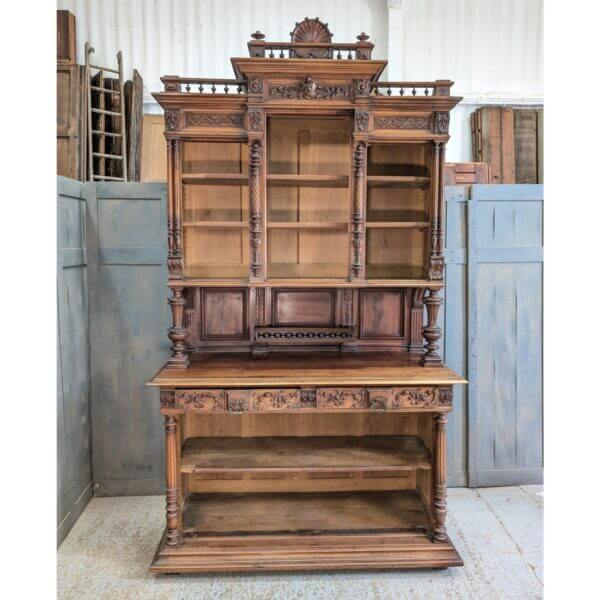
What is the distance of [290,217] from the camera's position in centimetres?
312

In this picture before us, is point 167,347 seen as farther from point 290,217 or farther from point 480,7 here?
point 480,7

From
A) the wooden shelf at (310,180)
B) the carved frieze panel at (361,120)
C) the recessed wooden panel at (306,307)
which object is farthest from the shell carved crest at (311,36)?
the recessed wooden panel at (306,307)

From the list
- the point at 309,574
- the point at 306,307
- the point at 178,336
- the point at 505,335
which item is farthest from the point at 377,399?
the point at 505,335

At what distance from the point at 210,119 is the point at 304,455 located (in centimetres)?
192

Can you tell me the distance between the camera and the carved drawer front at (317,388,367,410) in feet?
8.43

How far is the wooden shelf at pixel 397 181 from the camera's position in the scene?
283 centimetres

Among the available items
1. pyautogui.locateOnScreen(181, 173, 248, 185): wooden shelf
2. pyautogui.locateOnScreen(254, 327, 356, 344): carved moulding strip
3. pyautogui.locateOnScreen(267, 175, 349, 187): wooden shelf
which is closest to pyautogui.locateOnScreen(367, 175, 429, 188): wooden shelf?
Result: pyautogui.locateOnScreen(267, 175, 349, 187): wooden shelf

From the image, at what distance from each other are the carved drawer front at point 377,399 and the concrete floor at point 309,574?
0.86 m

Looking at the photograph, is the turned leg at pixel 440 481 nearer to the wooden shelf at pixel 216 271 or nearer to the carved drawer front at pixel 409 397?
the carved drawer front at pixel 409 397

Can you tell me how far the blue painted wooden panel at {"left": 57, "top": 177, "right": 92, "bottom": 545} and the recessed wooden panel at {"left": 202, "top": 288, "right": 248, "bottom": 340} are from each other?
0.81 meters

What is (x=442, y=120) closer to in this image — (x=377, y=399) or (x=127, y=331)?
(x=377, y=399)

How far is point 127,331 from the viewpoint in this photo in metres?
3.35

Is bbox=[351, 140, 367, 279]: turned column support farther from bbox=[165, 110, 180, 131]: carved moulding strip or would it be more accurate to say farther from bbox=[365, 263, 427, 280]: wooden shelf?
bbox=[165, 110, 180, 131]: carved moulding strip

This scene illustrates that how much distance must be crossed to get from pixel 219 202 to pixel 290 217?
1.45ft
